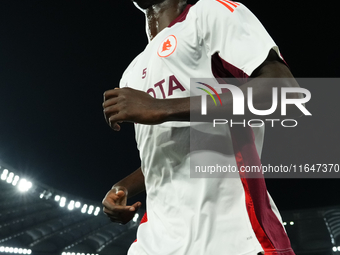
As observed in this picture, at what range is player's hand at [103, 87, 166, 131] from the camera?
84 centimetres

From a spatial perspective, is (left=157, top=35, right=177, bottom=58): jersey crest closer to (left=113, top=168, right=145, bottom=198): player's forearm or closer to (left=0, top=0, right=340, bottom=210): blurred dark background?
(left=113, top=168, right=145, bottom=198): player's forearm

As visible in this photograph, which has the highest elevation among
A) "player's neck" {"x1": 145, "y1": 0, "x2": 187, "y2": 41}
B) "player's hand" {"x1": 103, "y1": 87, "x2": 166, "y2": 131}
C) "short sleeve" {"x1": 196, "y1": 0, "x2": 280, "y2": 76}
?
"player's neck" {"x1": 145, "y1": 0, "x2": 187, "y2": 41}

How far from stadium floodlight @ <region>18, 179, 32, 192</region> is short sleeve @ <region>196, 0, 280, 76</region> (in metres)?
13.2

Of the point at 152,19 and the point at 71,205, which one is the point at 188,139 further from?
the point at 71,205

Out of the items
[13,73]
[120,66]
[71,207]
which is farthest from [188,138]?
[71,207]

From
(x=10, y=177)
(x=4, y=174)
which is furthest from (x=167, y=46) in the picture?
(x=10, y=177)

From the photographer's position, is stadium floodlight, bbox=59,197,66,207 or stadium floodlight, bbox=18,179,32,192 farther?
stadium floodlight, bbox=59,197,66,207

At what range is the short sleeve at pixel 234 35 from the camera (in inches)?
34.0

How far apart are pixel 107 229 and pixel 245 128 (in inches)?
707

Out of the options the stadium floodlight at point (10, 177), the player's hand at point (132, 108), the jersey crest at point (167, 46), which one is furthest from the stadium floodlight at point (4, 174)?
the player's hand at point (132, 108)

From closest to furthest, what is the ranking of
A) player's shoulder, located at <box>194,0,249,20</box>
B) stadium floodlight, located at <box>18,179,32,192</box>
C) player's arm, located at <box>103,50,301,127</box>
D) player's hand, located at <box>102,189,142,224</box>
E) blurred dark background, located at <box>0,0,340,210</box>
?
1. player's arm, located at <box>103,50,301,127</box>
2. player's shoulder, located at <box>194,0,249,20</box>
3. player's hand, located at <box>102,189,142,224</box>
4. blurred dark background, located at <box>0,0,340,210</box>
5. stadium floodlight, located at <box>18,179,32,192</box>

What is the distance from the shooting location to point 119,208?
1135 millimetres

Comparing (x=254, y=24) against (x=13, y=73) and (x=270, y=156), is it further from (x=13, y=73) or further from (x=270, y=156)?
(x=270, y=156)

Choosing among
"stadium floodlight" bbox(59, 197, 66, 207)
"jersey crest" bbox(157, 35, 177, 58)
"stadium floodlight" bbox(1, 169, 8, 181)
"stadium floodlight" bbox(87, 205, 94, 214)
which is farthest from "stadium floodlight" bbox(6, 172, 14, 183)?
"jersey crest" bbox(157, 35, 177, 58)
